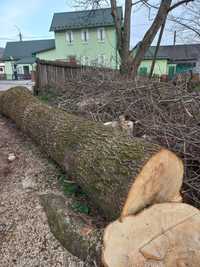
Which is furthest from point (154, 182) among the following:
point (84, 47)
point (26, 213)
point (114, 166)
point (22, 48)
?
point (22, 48)

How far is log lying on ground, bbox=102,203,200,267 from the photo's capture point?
1.47m

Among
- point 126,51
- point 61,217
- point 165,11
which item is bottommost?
point 61,217

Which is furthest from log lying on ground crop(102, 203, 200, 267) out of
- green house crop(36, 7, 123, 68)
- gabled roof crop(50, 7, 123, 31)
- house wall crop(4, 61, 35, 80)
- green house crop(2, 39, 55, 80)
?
house wall crop(4, 61, 35, 80)

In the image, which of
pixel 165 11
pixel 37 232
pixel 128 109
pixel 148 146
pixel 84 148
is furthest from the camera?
pixel 165 11

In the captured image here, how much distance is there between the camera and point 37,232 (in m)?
2.09

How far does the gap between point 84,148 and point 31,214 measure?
33.6 inches

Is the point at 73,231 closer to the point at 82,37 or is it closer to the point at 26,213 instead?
the point at 26,213

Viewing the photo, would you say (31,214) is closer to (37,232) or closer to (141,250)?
(37,232)

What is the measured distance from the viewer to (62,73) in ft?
22.2

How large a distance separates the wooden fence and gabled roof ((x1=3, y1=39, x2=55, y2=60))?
2294 cm

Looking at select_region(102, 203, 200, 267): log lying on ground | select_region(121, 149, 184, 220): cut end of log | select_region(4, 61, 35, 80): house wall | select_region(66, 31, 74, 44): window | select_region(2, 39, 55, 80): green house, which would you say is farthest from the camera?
select_region(4, 61, 35, 80): house wall

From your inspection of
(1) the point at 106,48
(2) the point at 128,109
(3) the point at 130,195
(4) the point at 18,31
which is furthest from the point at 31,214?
(4) the point at 18,31

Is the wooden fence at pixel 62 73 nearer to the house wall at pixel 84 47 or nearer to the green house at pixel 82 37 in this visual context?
the green house at pixel 82 37

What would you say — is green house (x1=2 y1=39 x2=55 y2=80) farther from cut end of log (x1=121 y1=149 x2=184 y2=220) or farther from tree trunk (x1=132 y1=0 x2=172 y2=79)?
cut end of log (x1=121 y1=149 x2=184 y2=220)
